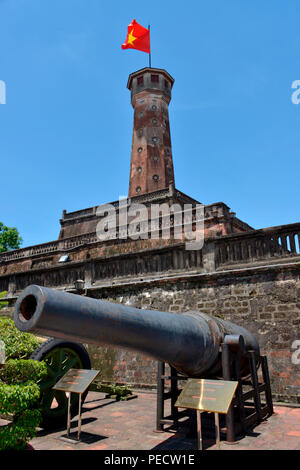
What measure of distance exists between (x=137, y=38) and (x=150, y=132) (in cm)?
757

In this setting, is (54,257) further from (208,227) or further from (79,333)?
(79,333)

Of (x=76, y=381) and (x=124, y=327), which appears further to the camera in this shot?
(x=76, y=381)

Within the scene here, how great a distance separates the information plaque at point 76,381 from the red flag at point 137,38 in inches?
1067

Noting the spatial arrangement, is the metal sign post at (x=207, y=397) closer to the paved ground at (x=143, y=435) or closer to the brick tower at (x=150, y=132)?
the paved ground at (x=143, y=435)

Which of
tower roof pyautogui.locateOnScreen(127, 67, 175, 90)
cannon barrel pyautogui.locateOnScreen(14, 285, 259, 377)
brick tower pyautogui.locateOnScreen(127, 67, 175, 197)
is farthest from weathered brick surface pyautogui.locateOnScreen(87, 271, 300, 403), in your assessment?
tower roof pyautogui.locateOnScreen(127, 67, 175, 90)

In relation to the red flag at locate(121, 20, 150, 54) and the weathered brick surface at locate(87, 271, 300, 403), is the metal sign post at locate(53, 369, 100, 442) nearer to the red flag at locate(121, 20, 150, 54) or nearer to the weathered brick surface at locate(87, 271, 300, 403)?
the weathered brick surface at locate(87, 271, 300, 403)

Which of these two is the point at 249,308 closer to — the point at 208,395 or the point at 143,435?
the point at 143,435

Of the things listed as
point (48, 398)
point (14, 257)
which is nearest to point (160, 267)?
point (48, 398)

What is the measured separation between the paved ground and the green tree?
2802 centimetres

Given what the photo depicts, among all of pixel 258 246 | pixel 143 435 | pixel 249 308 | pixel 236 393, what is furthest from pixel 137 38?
pixel 143 435

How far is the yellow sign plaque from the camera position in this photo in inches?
130

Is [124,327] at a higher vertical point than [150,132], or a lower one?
lower

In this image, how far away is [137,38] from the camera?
26.4 metres
